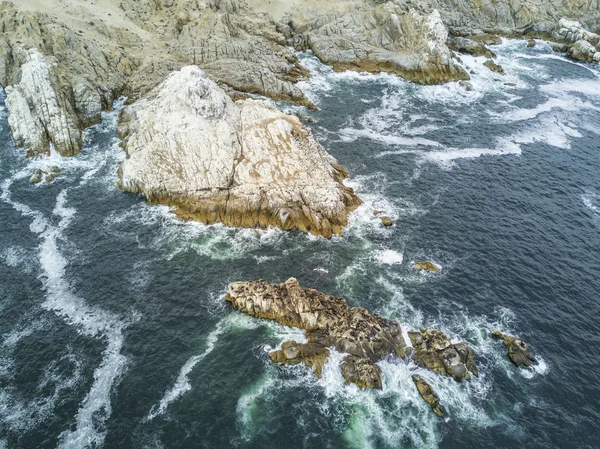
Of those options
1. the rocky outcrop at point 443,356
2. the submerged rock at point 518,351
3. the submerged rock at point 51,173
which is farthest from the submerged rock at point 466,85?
the submerged rock at point 51,173

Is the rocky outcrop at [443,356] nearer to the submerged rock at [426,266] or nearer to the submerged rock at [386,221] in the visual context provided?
the submerged rock at [426,266]

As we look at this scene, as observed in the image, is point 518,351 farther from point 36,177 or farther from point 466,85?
point 466,85

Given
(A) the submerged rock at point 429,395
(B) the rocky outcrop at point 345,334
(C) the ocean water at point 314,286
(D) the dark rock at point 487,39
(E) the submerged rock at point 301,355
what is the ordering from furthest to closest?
1. (D) the dark rock at point 487,39
2. (E) the submerged rock at point 301,355
3. (B) the rocky outcrop at point 345,334
4. (A) the submerged rock at point 429,395
5. (C) the ocean water at point 314,286

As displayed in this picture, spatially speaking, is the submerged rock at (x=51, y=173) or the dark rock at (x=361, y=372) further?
the submerged rock at (x=51, y=173)

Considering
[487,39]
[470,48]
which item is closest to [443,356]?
[470,48]

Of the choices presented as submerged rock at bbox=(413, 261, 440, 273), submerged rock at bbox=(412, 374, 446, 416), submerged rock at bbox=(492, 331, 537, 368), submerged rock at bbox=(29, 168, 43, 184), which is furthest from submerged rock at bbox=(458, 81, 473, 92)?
submerged rock at bbox=(29, 168, 43, 184)

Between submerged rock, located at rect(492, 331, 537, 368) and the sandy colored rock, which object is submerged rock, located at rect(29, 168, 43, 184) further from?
the sandy colored rock
